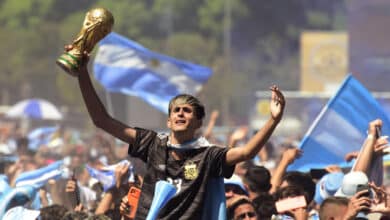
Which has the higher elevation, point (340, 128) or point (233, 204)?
point (340, 128)

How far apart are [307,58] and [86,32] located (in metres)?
43.2

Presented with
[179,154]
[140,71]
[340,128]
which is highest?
[140,71]

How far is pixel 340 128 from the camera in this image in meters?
11.9

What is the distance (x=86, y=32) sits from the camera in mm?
7254

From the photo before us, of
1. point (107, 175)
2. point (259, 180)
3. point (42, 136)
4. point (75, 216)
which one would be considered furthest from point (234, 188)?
point (42, 136)

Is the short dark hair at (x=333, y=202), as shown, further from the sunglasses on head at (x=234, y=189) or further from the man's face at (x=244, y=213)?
the sunglasses on head at (x=234, y=189)

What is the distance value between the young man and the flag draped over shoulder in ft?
14.4

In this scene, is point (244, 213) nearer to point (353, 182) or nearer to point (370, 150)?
point (353, 182)

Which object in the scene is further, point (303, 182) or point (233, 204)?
point (303, 182)

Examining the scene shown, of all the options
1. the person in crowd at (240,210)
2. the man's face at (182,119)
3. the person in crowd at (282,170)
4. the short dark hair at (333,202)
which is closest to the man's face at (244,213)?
the person in crowd at (240,210)

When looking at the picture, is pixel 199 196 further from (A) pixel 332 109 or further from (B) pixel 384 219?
(A) pixel 332 109

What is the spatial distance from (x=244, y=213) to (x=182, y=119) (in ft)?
3.37

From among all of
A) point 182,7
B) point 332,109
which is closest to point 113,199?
point 332,109

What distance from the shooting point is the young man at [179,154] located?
7289mm
